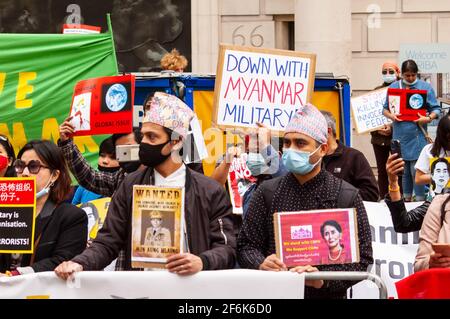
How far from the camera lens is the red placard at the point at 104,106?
9.31 metres

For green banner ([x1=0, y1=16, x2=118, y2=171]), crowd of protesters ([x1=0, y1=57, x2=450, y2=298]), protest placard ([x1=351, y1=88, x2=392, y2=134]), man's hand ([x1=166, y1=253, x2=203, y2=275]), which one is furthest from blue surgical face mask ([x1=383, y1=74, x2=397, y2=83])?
man's hand ([x1=166, y1=253, x2=203, y2=275])

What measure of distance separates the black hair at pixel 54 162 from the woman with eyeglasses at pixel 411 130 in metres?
6.92

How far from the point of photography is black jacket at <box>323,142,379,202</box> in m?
9.45

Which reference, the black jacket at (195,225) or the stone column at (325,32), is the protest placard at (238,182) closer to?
the black jacket at (195,225)

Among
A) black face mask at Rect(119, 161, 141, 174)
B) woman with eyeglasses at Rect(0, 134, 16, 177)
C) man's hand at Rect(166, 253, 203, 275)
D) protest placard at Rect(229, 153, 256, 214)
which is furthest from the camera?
protest placard at Rect(229, 153, 256, 214)

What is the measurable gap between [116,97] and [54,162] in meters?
2.35

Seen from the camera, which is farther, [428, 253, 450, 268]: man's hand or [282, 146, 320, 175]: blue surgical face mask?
[282, 146, 320, 175]: blue surgical face mask

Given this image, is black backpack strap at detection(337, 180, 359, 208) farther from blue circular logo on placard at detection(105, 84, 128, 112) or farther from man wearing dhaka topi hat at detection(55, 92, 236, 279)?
blue circular logo on placard at detection(105, 84, 128, 112)

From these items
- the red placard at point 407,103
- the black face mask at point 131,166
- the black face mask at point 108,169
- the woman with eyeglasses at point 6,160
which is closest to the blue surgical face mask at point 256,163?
the black face mask at point 131,166

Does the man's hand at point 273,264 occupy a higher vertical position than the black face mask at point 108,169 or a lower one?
lower

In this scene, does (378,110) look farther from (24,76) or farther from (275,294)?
(275,294)

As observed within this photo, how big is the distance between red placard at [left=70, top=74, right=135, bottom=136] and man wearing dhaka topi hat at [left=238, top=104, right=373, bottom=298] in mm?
2815
